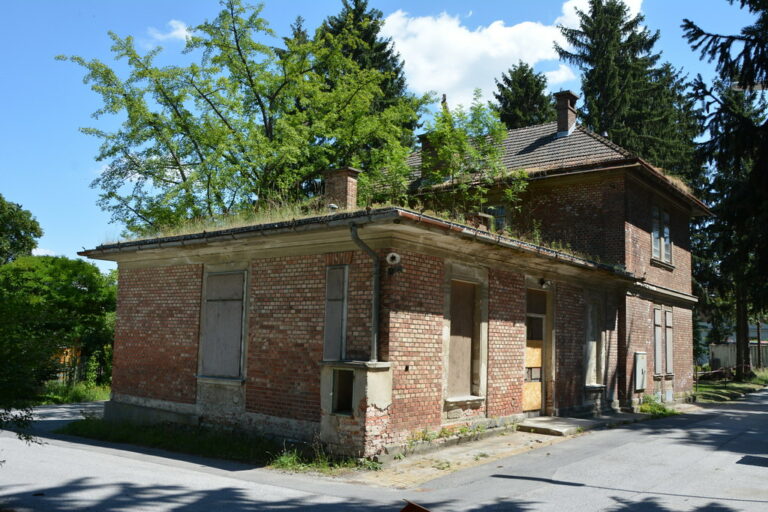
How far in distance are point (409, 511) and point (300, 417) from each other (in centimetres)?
739

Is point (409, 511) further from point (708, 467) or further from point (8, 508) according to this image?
point (708, 467)

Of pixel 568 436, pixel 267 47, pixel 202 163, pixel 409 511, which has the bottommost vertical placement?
pixel 568 436

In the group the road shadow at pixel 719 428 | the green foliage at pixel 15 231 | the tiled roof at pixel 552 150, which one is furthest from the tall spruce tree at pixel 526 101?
the green foliage at pixel 15 231

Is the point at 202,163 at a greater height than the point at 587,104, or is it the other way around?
the point at 587,104

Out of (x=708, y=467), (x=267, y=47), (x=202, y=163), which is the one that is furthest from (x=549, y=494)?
(x=267, y=47)

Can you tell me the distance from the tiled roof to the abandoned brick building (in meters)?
0.46

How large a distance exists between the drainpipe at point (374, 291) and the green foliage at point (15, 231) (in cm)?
4313

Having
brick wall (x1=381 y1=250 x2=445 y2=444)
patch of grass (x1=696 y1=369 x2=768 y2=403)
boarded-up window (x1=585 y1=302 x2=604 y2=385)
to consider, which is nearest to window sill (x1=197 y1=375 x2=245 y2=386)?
brick wall (x1=381 y1=250 x2=445 y2=444)

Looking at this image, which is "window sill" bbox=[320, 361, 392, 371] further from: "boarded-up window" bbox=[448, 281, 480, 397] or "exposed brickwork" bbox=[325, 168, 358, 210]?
"exposed brickwork" bbox=[325, 168, 358, 210]

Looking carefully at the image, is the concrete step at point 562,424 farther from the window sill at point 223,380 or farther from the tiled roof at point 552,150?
the tiled roof at point 552,150

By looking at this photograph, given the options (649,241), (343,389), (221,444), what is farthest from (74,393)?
(649,241)

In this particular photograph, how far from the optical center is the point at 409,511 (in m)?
3.01

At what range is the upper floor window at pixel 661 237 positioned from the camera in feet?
63.5

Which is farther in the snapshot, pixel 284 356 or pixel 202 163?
pixel 202 163
